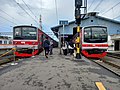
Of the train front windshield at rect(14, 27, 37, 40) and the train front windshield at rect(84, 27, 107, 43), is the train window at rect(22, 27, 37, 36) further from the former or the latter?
the train front windshield at rect(84, 27, 107, 43)

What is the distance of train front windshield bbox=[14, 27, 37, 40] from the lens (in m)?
18.3

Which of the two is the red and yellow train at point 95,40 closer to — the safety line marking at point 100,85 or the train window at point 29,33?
the train window at point 29,33

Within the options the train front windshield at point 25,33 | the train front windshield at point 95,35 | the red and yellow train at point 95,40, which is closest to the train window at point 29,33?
the train front windshield at point 25,33

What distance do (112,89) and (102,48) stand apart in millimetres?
11774

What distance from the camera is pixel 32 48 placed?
18281 millimetres

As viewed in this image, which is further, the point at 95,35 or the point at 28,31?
the point at 28,31

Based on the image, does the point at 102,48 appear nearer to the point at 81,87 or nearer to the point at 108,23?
the point at 81,87

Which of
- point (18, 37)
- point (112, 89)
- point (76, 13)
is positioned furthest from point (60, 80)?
point (18, 37)

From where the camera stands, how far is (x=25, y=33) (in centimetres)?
1844

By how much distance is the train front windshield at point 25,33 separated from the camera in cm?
1834

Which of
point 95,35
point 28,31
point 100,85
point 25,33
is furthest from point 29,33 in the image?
point 100,85

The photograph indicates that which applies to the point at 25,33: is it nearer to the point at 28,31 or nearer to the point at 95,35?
the point at 28,31

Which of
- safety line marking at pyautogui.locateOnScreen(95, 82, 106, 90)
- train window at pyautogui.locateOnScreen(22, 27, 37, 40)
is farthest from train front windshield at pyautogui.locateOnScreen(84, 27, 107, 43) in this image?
safety line marking at pyautogui.locateOnScreen(95, 82, 106, 90)

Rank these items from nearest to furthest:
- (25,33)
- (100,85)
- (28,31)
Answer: (100,85) < (25,33) < (28,31)
